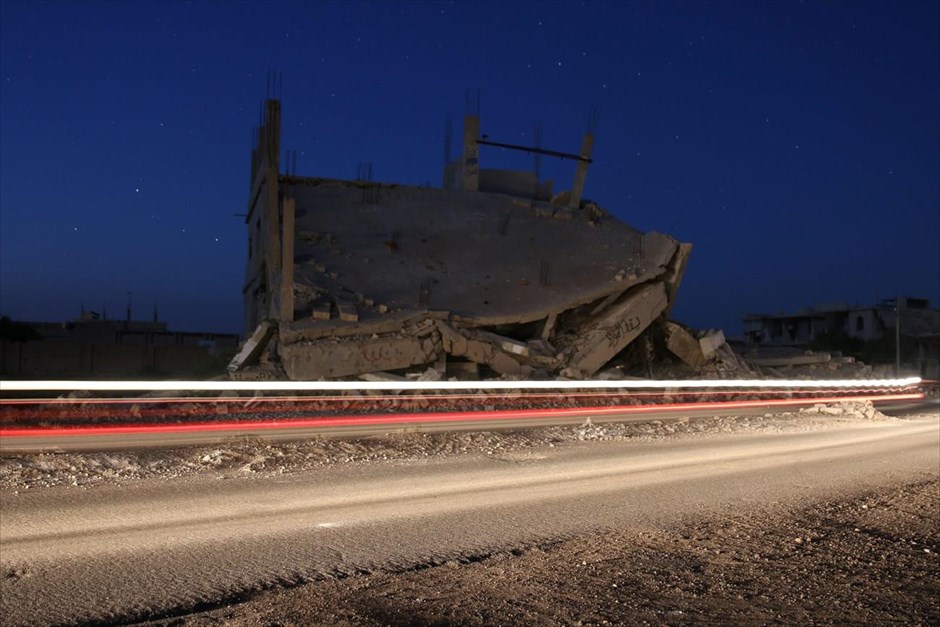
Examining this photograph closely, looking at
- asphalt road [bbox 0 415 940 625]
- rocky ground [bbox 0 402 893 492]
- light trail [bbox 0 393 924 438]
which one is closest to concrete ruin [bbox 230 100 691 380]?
light trail [bbox 0 393 924 438]

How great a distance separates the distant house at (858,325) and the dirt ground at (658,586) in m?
62.0

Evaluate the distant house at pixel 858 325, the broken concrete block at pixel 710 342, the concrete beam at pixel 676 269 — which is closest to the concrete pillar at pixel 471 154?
the concrete beam at pixel 676 269

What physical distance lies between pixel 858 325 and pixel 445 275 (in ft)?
206

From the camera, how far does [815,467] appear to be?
1223cm

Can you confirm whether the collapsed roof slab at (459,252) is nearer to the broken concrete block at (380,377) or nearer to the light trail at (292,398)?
the broken concrete block at (380,377)

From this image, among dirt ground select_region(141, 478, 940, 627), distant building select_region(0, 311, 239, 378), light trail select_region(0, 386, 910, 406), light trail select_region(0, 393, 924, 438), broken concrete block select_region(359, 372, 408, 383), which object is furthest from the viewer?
distant building select_region(0, 311, 239, 378)

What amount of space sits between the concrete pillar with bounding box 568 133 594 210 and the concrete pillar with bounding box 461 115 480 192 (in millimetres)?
4524

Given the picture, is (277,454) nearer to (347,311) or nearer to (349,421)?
(349,421)

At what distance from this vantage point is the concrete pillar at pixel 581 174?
37.9m

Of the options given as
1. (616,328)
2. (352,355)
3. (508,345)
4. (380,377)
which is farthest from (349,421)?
(616,328)

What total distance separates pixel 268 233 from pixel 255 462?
18927 mm

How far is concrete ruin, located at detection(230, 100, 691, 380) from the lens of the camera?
910 inches

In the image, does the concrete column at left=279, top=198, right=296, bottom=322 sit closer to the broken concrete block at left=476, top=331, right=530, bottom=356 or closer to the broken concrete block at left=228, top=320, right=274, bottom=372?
the broken concrete block at left=228, top=320, right=274, bottom=372

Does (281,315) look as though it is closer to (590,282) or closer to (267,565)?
(590,282)
